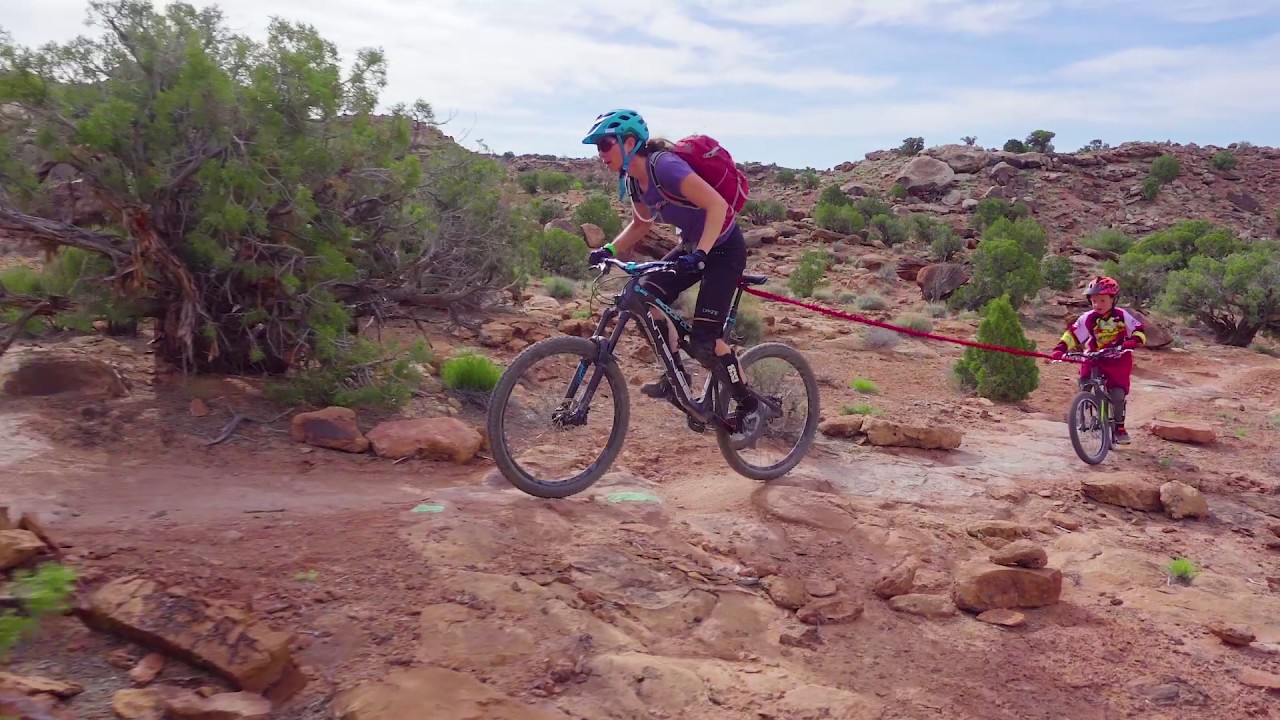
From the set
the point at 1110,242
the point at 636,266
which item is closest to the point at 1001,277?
the point at 1110,242

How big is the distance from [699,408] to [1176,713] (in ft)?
8.53

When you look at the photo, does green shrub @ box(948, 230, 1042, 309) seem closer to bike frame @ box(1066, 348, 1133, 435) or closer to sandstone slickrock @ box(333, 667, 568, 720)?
bike frame @ box(1066, 348, 1133, 435)

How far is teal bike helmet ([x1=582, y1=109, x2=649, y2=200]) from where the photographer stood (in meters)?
4.20

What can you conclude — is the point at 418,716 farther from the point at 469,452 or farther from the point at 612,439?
the point at 469,452

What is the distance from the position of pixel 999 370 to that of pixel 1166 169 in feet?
120

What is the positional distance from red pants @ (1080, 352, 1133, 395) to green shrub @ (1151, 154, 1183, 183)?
125ft

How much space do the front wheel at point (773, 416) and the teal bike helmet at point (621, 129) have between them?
5.14 feet

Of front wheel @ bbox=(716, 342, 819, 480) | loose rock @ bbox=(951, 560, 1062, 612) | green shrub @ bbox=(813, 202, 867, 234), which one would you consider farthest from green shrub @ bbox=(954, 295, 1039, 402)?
green shrub @ bbox=(813, 202, 867, 234)

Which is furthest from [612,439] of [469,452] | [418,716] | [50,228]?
[50,228]

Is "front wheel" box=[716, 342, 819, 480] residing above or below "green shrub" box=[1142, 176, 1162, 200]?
below

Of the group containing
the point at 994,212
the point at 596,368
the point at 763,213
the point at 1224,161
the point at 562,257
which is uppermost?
the point at 1224,161

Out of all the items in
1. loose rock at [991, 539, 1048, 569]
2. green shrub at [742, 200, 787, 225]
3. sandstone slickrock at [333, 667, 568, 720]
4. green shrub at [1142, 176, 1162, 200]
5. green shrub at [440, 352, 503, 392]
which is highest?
green shrub at [1142, 176, 1162, 200]

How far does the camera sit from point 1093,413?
7.55 meters

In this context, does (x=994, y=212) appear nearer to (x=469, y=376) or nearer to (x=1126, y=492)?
(x=1126, y=492)
